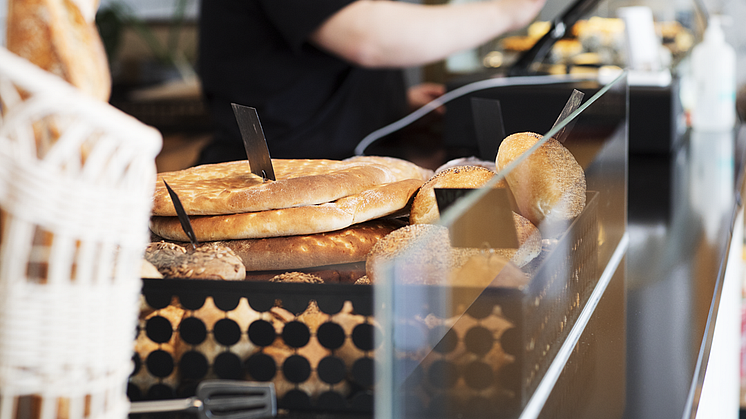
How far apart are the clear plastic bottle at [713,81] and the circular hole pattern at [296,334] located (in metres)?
1.17

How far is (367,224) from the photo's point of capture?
502 millimetres

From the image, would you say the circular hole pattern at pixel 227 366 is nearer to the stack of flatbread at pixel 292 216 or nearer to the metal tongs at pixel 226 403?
the metal tongs at pixel 226 403

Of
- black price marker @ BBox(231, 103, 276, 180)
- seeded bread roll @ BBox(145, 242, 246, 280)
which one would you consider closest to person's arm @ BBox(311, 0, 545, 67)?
black price marker @ BBox(231, 103, 276, 180)

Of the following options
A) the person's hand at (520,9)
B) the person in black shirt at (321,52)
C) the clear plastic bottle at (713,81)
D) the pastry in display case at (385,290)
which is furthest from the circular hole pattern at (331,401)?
the clear plastic bottle at (713,81)

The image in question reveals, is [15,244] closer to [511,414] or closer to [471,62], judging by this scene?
[511,414]

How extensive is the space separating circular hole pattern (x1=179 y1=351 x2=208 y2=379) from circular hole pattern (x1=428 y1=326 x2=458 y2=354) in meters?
0.12

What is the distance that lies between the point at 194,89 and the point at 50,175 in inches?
123

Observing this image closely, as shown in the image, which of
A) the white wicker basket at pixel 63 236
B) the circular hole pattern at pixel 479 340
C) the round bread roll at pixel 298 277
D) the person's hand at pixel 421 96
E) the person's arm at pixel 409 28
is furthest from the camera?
the person's hand at pixel 421 96

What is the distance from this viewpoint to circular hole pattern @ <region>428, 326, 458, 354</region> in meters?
0.29

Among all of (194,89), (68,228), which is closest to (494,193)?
(68,228)

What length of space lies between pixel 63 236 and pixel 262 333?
141mm

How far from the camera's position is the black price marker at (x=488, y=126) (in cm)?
57

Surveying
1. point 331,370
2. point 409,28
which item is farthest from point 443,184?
point 409,28

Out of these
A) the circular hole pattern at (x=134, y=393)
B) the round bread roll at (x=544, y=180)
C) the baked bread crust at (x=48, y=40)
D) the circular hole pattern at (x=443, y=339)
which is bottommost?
the circular hole pattern at (x=134, y=393)
